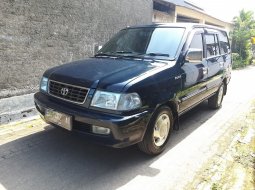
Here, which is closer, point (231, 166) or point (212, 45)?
point (231, 166)

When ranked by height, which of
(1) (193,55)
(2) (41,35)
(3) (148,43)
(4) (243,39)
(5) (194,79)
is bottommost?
(5) (194,79)

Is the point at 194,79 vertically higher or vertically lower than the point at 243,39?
lower

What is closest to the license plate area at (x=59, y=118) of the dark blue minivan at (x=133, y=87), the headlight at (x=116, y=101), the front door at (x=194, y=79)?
the dark blue minivan at (x=133, y=87)

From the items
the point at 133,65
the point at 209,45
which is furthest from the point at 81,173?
the point at 209,45

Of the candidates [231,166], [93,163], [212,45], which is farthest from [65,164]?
[212,45]

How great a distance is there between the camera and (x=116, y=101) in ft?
10.3

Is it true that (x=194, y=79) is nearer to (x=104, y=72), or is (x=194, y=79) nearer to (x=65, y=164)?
(x=104, y=72)

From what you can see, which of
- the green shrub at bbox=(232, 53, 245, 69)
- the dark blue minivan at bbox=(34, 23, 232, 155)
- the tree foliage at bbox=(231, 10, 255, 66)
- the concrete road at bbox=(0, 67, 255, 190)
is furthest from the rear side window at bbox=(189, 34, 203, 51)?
the tree foliage at bbox=(231, 10, 255, 66)

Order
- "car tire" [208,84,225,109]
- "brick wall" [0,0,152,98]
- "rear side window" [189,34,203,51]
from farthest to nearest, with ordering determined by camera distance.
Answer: "car tire" [208,84,225,109] → "brick wall" [0,0,152,98] → "rear side window" [189,34,203,51]

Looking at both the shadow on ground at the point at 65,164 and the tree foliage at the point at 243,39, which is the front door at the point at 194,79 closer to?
the shadow on ground at the point at 65,164

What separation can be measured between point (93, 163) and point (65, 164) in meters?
0.37

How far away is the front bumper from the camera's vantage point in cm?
308

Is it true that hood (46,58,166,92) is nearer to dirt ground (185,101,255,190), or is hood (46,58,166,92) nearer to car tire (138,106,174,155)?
car tire (138,106,174,155)

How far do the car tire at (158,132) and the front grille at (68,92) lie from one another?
96cm
